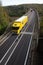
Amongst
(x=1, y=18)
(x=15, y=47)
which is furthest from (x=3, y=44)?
(x=1, y=18)

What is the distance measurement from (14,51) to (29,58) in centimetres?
581

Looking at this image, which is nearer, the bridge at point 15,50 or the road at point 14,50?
the bridge at point 15,50

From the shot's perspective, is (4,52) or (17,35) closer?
(4,52)

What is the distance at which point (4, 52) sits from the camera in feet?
126

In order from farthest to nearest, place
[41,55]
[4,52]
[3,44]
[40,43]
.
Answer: [40,43] < [41,55] < [3,44] < [4,52]

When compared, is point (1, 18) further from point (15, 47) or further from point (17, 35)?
point (15, 47)

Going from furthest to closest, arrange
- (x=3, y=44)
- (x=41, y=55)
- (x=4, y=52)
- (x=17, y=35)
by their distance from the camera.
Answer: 1. (x=17, y=35)
2. (x=41, y=55)
3. (x=3, y=44)
4. (x=4, y=52)

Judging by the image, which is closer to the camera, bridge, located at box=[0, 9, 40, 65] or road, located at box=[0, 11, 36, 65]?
bridge, located at box=[0, 9, 40, 65]

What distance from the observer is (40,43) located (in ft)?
203

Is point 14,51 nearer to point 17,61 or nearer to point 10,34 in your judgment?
point 17,61

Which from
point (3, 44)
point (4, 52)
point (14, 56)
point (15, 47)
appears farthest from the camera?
point (3, 44)

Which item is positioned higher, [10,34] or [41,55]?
[10,34]

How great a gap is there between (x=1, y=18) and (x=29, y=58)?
53723mm

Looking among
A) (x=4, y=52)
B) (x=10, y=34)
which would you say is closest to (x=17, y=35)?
(x=10, y=34)
